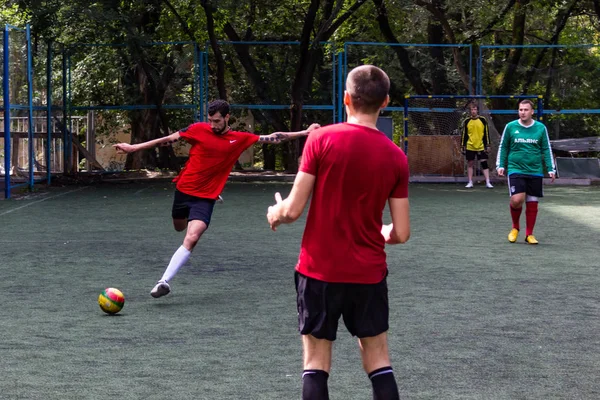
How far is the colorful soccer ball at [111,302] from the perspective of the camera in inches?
329

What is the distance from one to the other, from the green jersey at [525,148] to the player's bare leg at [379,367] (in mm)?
9350

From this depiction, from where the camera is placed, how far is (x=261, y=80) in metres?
28.1

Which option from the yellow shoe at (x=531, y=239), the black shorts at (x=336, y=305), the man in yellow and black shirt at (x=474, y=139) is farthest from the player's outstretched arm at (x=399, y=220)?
the man in yellow and black shirt at (x=474, y=139)

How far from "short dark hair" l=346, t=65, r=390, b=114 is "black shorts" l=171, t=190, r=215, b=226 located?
17.9 ft

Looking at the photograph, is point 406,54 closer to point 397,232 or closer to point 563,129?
point 563,129

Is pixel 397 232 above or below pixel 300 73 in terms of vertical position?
below

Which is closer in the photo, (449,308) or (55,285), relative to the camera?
(449,308)

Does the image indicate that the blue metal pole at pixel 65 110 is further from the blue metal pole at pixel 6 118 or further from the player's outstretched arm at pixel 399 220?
the player's outstretched arm at pixel 399 220

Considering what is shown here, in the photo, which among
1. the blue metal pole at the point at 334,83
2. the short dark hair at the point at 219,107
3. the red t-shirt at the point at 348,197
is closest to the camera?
the red t-shirt at the point at 348,197

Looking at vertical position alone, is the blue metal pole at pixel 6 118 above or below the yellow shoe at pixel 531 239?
above

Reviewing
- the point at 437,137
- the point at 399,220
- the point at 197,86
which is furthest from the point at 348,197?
the point at 437,137

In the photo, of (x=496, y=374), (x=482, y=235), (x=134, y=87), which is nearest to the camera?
(x=496, y=374)

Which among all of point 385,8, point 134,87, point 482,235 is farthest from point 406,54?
point 482,235

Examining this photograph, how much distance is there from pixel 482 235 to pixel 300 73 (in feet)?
45.4
